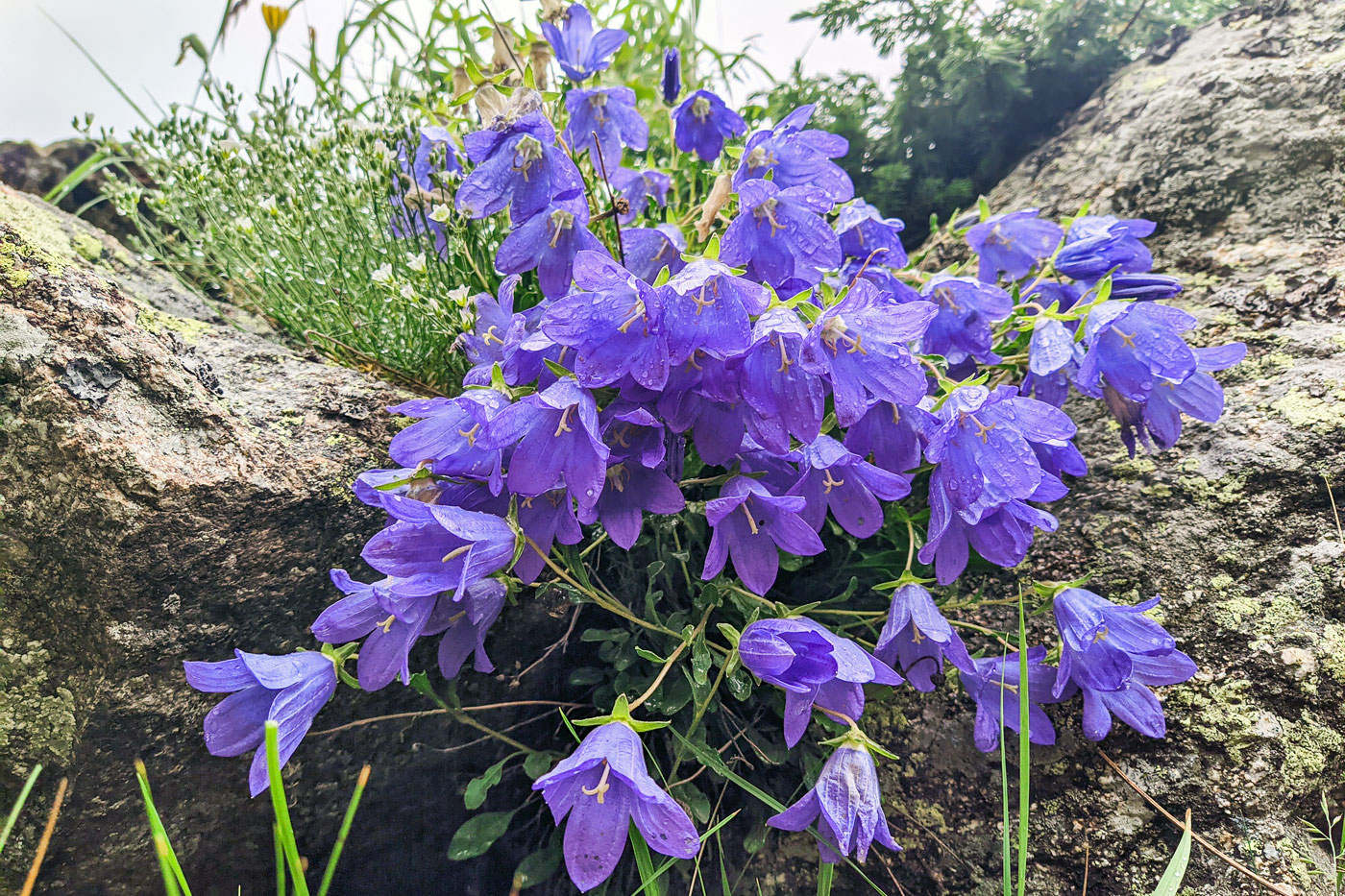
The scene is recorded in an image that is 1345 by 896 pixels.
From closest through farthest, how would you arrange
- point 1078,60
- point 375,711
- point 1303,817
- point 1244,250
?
point 1303,817, point 375,711, point 1244,250, point 1078,60

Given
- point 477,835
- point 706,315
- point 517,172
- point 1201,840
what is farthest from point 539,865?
point 517,172

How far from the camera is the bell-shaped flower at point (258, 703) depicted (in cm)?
93

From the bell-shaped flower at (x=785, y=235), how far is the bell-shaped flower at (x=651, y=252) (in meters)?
0.15

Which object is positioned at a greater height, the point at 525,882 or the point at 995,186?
the point at 995,186

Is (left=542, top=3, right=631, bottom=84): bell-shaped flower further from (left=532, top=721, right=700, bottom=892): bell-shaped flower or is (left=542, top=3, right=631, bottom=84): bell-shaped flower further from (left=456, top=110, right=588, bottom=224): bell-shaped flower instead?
(left=532, top=721, right=700, bottom=892): bell-shaped flower

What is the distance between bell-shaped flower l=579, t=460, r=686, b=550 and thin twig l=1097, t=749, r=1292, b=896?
86cm

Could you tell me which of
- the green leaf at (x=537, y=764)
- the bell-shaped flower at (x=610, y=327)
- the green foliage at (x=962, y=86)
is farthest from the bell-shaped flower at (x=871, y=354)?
the green foliage at (x=962, y=86)

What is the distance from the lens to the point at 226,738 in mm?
950

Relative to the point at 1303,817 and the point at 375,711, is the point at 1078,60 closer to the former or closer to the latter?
the point at 1303,817

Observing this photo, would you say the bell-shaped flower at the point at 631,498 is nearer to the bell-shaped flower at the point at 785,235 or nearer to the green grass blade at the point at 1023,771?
the bell-shaped flower at the point at 785,235

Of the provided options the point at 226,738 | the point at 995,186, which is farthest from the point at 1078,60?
the point at 226,738

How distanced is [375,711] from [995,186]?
2440mm

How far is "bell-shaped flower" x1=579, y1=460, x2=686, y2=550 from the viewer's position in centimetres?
97

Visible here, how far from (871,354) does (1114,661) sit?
0.60 m
